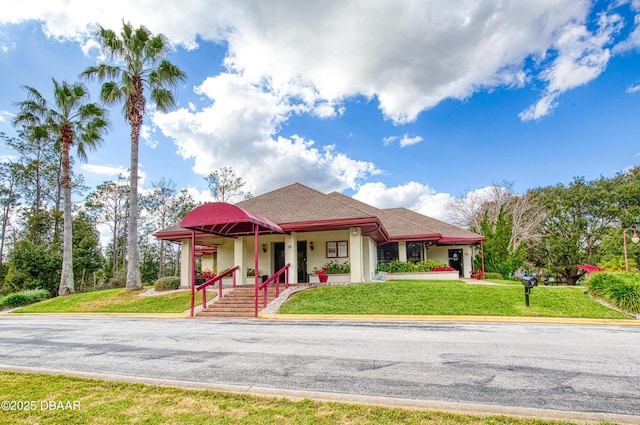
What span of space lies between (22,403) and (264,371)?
270 centimetres

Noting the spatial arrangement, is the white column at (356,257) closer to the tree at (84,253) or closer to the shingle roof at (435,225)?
the shingle roof at (435,225)

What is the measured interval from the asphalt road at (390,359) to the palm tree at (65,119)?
43.5ft

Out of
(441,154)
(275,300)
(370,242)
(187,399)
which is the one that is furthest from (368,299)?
(441,154)

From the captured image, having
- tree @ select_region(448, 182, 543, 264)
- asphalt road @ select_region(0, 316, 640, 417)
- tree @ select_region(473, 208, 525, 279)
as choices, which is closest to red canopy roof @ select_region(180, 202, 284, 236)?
asphalt road @ select_region(0, 316, 640, 417)

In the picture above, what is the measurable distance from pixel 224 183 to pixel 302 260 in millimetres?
22748

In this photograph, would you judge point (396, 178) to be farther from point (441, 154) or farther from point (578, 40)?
point (578, 40)

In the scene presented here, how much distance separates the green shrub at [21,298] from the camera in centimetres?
1818

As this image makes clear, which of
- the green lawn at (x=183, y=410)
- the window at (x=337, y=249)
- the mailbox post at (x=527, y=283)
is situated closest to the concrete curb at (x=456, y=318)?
the mailbox post at (x=527, y=283)

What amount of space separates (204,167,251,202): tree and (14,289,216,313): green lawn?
20.4m

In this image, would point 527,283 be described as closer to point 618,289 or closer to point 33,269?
point 618,289

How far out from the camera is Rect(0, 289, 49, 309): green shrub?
59.6ft

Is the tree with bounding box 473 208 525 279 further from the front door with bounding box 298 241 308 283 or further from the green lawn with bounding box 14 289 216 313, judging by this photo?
the green lawn with bounding box 14 289 216 313

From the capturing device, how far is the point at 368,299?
12.5 m

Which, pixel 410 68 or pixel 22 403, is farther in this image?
pixel 410 68
